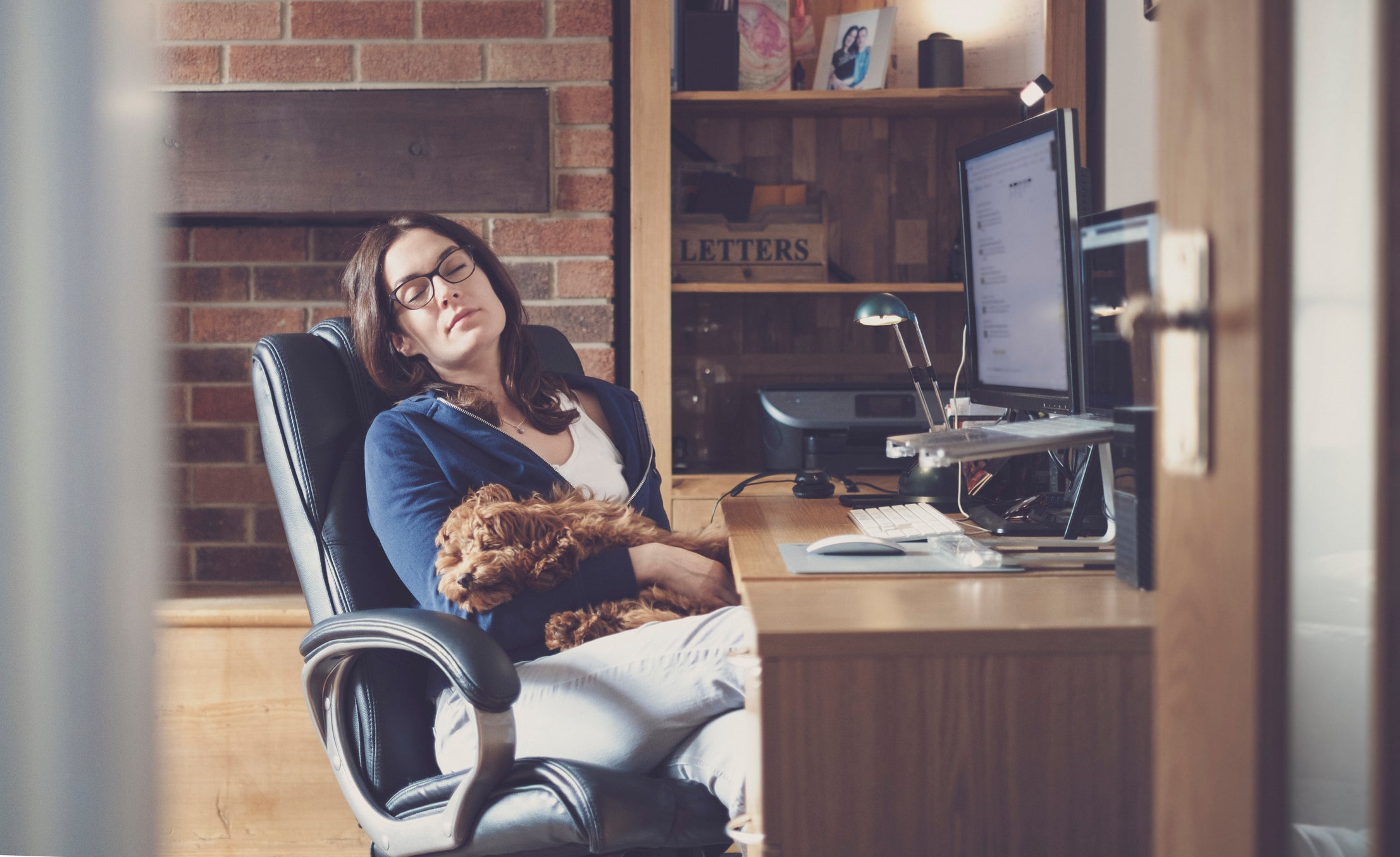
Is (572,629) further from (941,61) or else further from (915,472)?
(941,61)

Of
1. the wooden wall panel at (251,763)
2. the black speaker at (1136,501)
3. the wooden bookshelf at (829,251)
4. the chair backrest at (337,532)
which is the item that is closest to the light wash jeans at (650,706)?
the chair backrest at (337,532)

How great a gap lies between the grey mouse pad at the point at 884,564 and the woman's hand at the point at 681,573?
0.16m

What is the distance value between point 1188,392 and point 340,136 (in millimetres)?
1907

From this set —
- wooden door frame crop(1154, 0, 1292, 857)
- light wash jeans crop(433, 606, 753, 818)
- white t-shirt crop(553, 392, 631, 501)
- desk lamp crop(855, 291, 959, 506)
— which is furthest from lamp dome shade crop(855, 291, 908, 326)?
wooden door frame crop(1154, 0, 1292, 857)

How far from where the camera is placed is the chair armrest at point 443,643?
38.6 inches

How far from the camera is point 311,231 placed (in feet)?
7.24

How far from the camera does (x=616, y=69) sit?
2.25 m

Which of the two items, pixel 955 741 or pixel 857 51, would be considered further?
pixel 857 51

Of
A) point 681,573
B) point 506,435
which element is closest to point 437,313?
point 506,435

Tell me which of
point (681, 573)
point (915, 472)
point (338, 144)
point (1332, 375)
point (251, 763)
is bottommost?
point (251, 763)

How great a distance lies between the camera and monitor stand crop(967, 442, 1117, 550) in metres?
1.23

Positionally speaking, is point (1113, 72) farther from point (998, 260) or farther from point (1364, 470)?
point (1364, 470)

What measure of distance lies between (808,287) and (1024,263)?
92 cm

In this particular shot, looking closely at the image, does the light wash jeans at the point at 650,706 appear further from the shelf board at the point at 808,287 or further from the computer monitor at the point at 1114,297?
the shelf board at the point at 808,287
